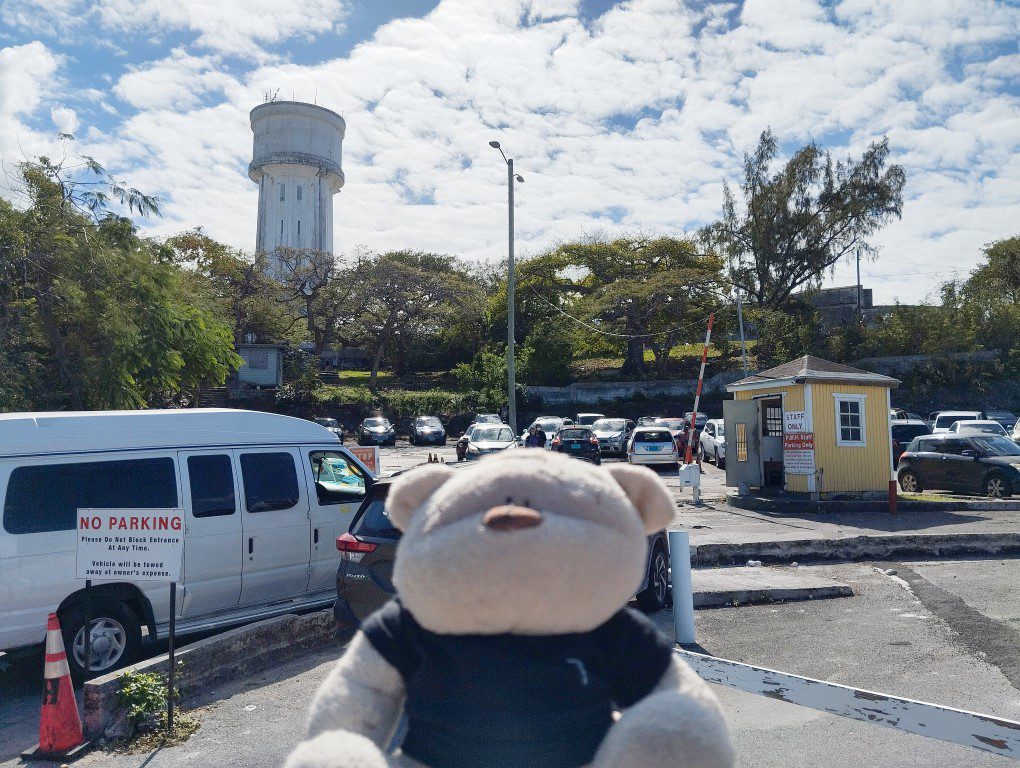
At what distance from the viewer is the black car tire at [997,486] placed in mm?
18469

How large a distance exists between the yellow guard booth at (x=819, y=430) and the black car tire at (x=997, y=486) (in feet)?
9.96

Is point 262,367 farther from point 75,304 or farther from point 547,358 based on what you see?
point 75,304

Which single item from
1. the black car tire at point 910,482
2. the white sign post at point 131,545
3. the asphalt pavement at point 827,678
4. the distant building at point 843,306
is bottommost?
the asphalt pavement at point 827,678

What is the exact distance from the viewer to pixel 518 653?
7.25 ft

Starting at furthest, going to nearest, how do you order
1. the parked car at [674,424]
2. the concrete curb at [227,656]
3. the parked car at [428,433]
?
the parked car at [428,433] → the parked car at [674,424] → the concrete curb at [227,656]

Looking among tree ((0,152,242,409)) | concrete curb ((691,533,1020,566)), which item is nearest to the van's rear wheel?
concrete curb ((691,533,1020,566))

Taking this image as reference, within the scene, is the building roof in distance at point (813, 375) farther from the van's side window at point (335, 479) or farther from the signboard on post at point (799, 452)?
the van's side window at point (335, 479)

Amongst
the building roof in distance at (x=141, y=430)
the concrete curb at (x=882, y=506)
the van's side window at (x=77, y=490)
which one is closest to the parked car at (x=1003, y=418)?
the concrete curb at (x=882, y=506)

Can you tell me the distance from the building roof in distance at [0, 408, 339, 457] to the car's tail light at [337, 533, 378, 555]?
1.70 meters

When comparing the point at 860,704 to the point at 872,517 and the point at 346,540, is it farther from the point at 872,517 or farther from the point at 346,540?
the point at 872,517

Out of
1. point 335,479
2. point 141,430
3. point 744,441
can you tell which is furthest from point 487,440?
point 141,430

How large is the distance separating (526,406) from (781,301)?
55.9ft

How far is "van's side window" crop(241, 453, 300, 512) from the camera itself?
26.8 feet

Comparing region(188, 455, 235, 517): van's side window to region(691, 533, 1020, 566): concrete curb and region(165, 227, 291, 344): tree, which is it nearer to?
region(691, 533, 1020, 566): concrete curb
